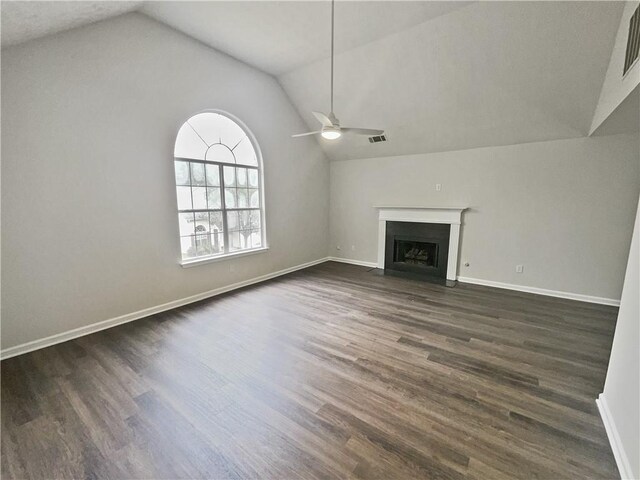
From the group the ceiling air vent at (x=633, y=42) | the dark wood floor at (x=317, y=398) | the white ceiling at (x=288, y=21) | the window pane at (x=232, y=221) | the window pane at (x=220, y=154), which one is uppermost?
the white ceiling at (x=288, y=21)

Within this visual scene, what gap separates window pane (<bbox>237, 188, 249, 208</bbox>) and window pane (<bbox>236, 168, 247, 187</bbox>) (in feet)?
0.33

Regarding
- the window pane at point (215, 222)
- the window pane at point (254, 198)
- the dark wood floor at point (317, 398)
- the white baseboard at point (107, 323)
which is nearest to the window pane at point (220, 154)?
the window pane at point (254, 198)

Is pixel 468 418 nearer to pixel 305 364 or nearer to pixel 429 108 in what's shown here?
pixel 305 364

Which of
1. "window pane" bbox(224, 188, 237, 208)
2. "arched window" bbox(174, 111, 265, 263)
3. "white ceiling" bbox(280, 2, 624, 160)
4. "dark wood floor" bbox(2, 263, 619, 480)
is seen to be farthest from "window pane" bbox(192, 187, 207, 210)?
"white ceiling" bbox(280, 2, 624, 160)

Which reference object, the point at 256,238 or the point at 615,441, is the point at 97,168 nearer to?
the point at 256,238

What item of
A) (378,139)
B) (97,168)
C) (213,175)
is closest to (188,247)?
(213,175)

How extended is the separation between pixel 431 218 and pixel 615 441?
3868 mm

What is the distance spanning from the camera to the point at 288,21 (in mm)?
3223

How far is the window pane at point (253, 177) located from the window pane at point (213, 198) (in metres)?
0.67

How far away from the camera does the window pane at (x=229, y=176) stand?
14.4 ft

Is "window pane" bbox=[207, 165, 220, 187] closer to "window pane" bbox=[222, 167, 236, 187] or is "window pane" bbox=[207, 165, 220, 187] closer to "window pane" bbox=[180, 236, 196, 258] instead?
"window pane" bbox=[222, 167, 236, 187]

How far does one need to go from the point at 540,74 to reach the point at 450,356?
356 cm

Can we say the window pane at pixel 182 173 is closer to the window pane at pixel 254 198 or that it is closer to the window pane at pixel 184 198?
the window pane at pixel 184 198

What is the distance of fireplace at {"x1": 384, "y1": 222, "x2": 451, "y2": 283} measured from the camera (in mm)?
5061
